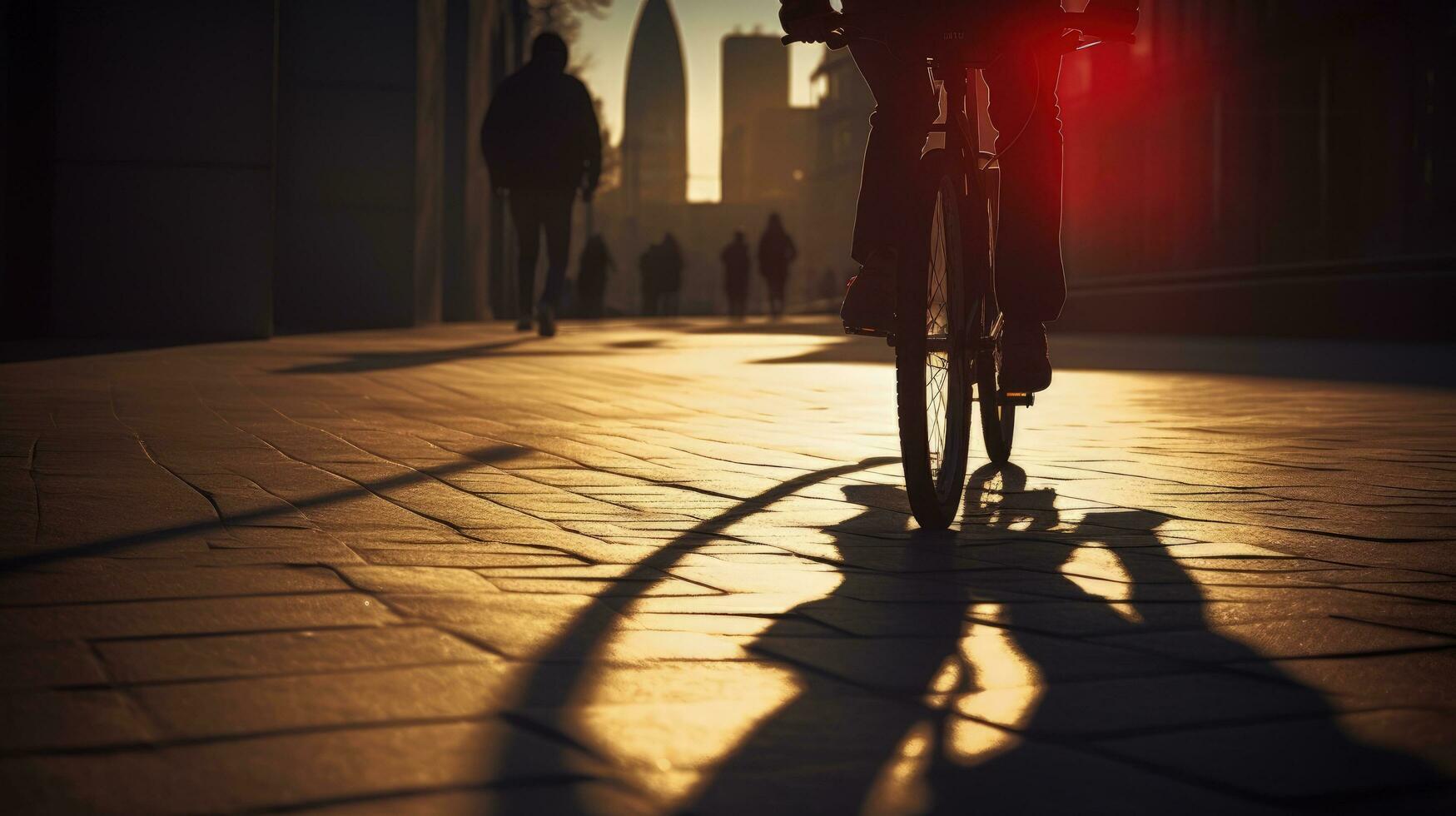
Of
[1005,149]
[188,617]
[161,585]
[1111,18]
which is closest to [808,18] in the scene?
[1005,149]

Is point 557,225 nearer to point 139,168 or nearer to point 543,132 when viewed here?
point 543,132

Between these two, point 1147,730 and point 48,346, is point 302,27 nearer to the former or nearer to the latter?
point 48,346

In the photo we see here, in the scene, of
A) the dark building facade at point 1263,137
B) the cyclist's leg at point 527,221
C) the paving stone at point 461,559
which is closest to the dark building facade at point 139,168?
the cyclist's leg at point 527,221

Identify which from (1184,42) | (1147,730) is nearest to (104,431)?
(1147,730)

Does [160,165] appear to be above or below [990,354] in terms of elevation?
above

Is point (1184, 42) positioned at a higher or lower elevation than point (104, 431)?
higher

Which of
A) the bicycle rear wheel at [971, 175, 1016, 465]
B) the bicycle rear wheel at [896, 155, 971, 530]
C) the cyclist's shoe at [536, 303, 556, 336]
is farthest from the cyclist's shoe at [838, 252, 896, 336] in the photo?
the cyclist's shoe at [536, 303, 556, 336]

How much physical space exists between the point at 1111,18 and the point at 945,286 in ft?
3.04

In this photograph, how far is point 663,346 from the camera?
16812 millimetres

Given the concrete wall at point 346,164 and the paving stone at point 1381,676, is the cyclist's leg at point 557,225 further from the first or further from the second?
the paving stone at point 1381,676

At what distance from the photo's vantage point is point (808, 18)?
16.3 ft

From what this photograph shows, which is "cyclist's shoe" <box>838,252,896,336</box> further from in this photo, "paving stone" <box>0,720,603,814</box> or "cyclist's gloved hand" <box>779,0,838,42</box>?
"paving stone" <box>0,720,603,814</box>

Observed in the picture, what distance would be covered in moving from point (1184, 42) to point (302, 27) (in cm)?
1639

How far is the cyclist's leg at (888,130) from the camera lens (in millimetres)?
4910
